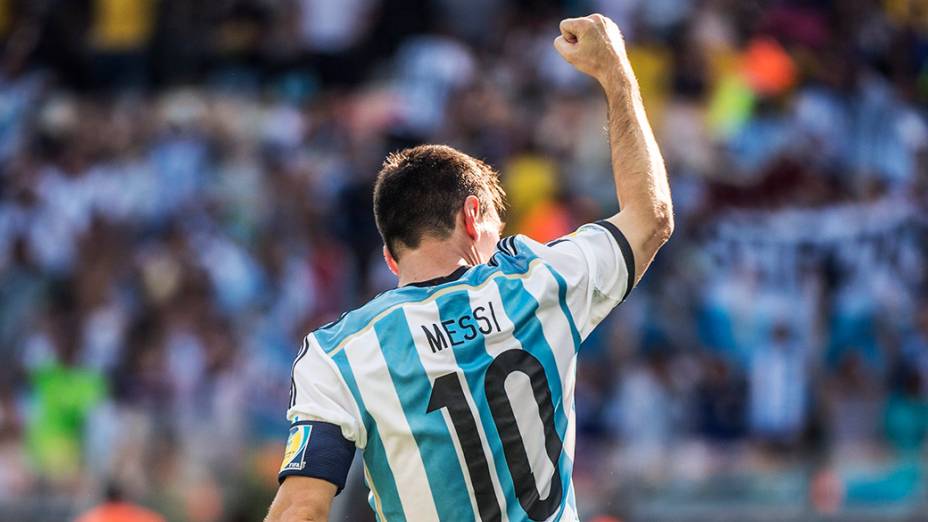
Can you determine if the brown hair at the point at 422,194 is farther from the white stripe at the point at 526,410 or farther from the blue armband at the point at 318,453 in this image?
the blue armband at the point at 318,453

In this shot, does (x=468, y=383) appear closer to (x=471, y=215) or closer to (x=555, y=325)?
(x=555, y=325)

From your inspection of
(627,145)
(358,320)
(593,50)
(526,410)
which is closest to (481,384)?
(526,410)

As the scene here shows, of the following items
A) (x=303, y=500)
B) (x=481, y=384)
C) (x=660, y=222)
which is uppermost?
(x=660, y=222)

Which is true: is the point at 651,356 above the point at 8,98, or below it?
below

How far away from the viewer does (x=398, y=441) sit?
376cm

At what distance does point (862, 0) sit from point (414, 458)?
10921mm

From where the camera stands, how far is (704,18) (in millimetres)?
13445

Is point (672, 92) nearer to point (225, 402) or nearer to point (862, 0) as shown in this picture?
point (862, 0)

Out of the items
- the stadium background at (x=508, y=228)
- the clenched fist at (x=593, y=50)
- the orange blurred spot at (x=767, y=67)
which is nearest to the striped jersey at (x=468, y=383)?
the clenched fist at (x=593, y=50)

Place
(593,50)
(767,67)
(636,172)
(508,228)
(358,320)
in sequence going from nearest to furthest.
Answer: (358,320), (636,172), (593,50), (508,228), (767,67)

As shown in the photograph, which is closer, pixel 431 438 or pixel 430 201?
pixel 431 438

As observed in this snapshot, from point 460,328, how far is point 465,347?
0.17 ft

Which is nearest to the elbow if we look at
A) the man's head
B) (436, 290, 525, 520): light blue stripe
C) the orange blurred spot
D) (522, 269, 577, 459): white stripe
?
(522, 269, 577, 459): white stripe

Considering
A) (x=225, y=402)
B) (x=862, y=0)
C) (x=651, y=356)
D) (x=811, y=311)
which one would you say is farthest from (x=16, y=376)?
(x=862, y=0)
